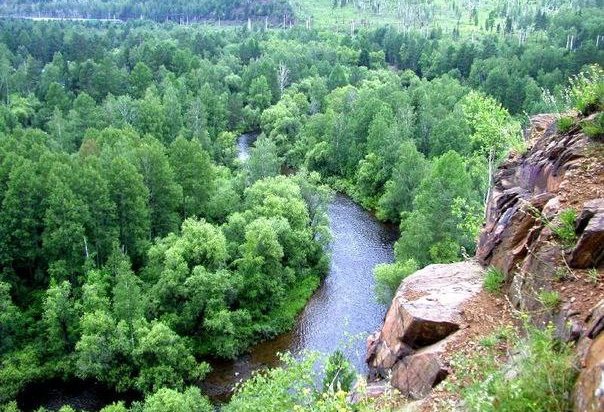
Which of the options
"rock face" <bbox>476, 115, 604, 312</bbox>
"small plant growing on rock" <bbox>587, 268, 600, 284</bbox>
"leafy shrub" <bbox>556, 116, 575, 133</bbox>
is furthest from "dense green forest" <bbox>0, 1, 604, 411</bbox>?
"small plant growing on rock" <bbox>587, 268, 600, 284</bbox>

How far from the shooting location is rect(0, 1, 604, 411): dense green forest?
44344 mm

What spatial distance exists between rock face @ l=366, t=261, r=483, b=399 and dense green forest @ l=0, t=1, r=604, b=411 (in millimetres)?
3252

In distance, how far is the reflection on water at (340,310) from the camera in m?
46.8

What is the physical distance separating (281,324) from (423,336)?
3339 cm

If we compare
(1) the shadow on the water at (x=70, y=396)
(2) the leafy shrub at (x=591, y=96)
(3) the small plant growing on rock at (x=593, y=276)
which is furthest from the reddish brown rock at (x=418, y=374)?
(1) the shadow on the water at (x=70, y=396)

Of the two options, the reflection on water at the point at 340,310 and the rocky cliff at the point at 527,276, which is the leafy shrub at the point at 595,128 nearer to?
the rocky cliff at the point at 527,276

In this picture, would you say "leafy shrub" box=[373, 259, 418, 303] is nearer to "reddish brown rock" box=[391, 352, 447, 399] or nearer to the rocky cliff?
the rocky cliff

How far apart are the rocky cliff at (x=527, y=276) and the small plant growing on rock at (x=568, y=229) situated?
1.2 inches

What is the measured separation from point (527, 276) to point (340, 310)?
3686 centimetres

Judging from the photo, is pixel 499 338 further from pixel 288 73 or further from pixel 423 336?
pixel 288 73

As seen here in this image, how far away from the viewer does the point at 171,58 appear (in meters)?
123

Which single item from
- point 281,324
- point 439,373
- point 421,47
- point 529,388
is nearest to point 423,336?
point 439,373

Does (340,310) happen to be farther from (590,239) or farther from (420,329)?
(590,239)

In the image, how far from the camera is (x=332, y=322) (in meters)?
53.0
